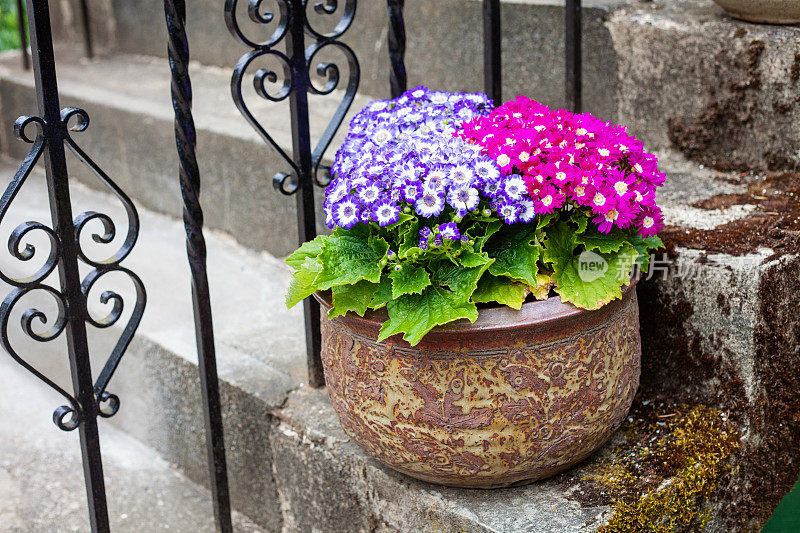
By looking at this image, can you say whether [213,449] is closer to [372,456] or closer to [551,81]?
[372,456]

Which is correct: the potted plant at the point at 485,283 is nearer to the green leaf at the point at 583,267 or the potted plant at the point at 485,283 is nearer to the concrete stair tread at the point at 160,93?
the green leaf at the point at 583,267

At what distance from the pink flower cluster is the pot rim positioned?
144 mm

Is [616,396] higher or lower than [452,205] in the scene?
lower

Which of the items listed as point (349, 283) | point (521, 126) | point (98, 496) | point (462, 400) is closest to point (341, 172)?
point (349, 283)

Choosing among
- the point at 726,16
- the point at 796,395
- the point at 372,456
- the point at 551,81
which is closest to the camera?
the point at 372,456

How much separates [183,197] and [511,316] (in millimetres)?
641

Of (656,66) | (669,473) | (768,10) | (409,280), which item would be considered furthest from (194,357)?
(768,10)

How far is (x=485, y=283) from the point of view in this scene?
143 centimetres

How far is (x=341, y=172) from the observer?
4.82 ft

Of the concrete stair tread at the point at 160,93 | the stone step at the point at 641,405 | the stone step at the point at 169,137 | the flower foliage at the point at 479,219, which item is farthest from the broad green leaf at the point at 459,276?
the concrete stair tread at the point at 160,93

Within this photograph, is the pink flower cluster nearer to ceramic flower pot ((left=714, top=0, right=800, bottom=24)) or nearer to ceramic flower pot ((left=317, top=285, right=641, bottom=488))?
ceramic flower pot ((left=317, top=285, right=641, bottom=488))

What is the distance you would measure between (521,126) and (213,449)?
0.90 meters

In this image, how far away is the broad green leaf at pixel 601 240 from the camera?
4.73 ft

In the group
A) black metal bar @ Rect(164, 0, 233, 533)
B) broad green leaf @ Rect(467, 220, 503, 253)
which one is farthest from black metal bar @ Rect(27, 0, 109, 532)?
broad green leaf @ Rect(467, 220, 503, 253)
